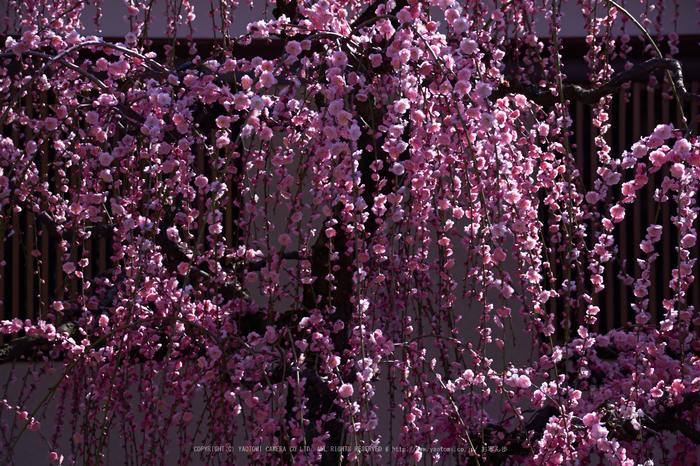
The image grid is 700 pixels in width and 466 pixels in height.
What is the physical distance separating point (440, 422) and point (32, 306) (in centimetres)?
188

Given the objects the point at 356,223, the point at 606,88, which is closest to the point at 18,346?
the point at 356,223

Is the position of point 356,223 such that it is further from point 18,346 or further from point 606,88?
point 18,346

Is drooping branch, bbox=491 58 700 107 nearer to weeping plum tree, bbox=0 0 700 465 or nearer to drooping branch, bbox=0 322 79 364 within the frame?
weeping plum tree, bbox=0 0 700 465

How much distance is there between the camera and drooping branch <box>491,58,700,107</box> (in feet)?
4.54

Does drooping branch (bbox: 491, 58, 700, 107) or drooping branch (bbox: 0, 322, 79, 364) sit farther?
drooping branch (bbox: 0, 322, 79, 364)

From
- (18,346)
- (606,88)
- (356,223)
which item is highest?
(606,88)

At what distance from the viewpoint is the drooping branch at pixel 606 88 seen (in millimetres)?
1385

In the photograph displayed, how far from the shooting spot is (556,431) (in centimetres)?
143

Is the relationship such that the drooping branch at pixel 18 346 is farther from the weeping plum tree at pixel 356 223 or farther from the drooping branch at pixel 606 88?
the drooping branch at pixel 606 88

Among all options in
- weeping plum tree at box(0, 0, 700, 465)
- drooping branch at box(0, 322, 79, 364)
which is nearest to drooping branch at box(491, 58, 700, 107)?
weeping plum tree at box(0, 0, 700, 465)

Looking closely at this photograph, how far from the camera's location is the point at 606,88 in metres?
1.68

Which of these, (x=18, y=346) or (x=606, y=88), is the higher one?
(x=606, y=88)

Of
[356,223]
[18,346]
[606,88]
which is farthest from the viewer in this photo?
[18,346]

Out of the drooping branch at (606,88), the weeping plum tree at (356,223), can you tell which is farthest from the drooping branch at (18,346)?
the drooping branch at (606,88)
